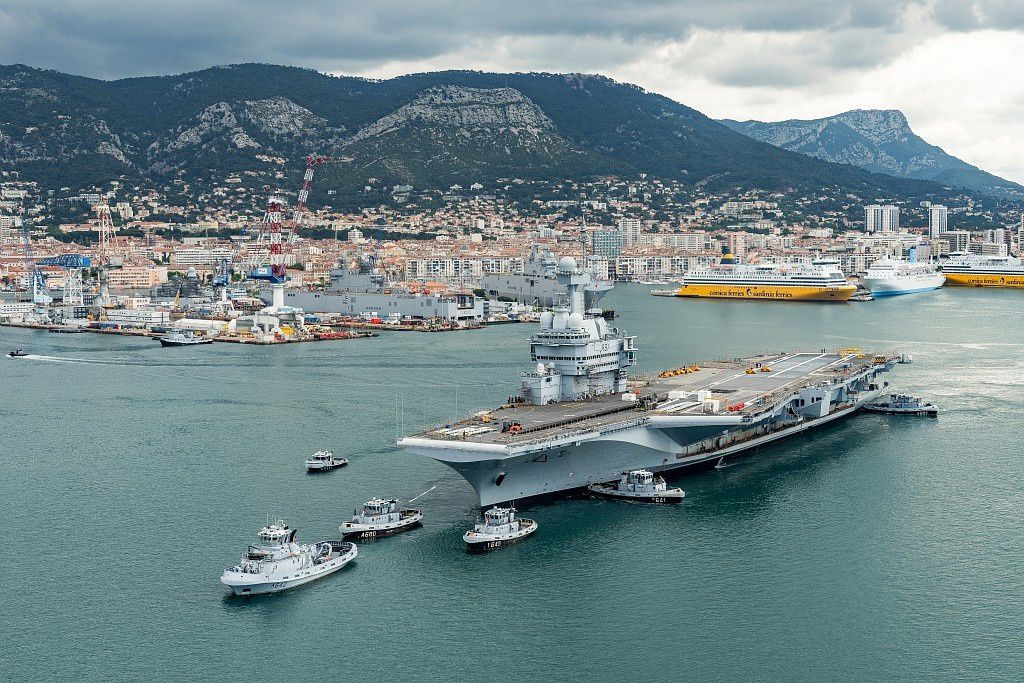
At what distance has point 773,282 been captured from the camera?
373 ft

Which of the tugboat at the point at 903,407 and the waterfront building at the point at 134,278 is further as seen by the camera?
the waterfront building at the point at 134,278

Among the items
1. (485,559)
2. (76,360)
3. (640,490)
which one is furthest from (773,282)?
(485,559)

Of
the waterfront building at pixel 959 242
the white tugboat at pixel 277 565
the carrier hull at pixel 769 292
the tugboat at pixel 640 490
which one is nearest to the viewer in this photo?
the white tugboat at pixel 277 565

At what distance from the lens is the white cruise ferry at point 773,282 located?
110 metres

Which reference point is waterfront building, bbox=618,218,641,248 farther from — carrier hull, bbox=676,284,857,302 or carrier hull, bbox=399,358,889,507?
carrier hull, bbox=399,358,889,507

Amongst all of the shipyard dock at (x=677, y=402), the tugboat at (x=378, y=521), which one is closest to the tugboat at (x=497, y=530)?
the tugboat at (x=378, y=521)

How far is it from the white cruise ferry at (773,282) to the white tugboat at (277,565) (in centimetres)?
9010

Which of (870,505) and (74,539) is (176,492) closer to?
(74,539)

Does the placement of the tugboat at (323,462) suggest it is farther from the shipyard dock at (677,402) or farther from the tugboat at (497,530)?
the tugboat at (497,530)

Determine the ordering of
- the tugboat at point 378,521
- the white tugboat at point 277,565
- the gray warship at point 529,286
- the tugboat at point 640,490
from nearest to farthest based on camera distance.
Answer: the white tugboat at point 277,565
the tugboat at point 378,521
the tugboat at point 640,490
the gray warship at point 529,286

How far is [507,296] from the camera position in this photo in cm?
10169

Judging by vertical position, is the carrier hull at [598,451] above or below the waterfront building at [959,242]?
below

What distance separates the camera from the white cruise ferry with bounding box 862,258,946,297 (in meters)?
117

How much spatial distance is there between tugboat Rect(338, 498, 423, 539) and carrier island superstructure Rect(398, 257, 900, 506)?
151cm
